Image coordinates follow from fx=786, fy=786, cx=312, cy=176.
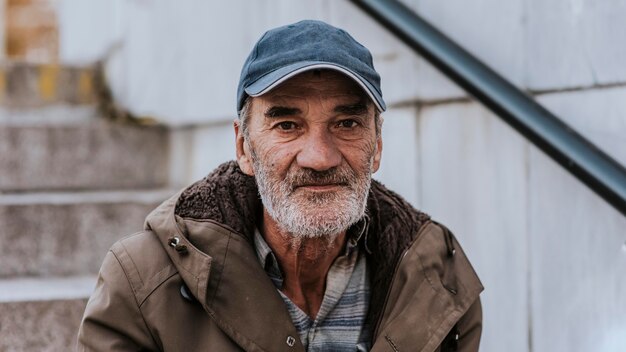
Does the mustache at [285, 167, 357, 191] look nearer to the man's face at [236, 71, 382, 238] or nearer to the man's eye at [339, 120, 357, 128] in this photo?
the man's face at [236, 71, 382, 238]

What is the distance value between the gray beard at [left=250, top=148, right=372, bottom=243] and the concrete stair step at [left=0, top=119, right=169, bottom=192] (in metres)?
2.44

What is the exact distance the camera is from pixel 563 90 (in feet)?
7.96

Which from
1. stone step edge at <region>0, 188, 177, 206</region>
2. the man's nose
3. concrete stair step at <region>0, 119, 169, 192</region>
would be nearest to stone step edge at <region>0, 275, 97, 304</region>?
stone step edge at <region>0, 188, 177, 206</region>

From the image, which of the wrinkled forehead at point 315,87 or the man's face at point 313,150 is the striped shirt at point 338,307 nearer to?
the man's face at point 313,150

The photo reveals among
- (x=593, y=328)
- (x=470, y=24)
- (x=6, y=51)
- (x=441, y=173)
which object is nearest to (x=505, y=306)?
(x=593, y=328)

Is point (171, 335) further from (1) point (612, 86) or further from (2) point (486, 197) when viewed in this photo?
(1) point (612, 86)

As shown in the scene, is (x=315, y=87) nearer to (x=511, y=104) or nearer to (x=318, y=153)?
(x=318, y=153)

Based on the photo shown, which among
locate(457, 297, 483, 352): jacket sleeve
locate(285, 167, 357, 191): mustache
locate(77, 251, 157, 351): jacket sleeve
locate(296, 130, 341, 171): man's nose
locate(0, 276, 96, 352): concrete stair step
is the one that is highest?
locate(296, 130, 341, 171): man's nose

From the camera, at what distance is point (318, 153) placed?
2.03 meters

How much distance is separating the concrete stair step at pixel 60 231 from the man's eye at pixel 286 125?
1824 mm

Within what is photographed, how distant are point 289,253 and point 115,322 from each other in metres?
0.54

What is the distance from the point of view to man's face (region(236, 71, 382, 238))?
80.4 inches

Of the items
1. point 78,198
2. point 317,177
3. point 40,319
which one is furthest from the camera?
point 78,198

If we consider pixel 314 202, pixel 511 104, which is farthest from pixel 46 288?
pixel 511 104
